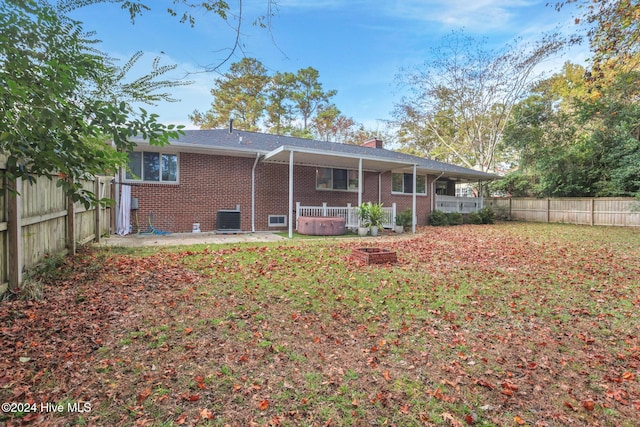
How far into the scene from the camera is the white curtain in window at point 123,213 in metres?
10.1

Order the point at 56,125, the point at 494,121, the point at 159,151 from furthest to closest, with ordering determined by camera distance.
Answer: the point at 494,121, the point at 159,151, the point at 56,125

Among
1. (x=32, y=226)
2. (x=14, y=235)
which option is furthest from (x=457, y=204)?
(x=14, y=235)

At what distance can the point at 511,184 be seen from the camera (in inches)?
864

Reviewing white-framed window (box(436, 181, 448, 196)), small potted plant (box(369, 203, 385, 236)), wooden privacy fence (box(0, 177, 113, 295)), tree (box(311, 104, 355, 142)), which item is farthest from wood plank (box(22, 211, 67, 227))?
tree (box(311, 104, 355, 142))

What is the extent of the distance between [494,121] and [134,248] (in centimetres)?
2572

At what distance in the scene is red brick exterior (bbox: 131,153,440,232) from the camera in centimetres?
1066

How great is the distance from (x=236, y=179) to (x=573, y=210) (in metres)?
18.1

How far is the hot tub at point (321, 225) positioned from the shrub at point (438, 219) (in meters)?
7.40

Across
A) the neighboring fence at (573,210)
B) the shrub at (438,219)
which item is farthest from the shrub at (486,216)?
the neighboring fence at (573,210)

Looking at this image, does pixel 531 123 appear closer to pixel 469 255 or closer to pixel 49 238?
pixel 469 255

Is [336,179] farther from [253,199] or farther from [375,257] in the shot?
[375,257]

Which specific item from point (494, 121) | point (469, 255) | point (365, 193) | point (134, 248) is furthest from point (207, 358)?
point (494, 121)

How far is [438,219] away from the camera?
16.7 m

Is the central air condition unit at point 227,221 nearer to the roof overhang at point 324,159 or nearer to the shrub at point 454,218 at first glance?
the roof overhang at point 324,159
